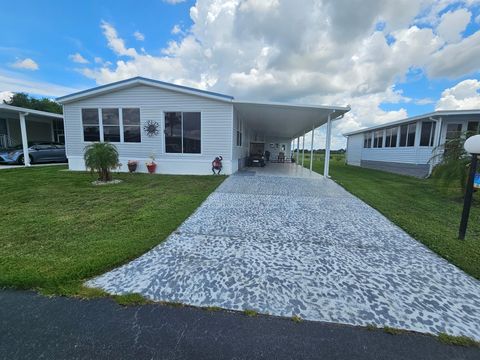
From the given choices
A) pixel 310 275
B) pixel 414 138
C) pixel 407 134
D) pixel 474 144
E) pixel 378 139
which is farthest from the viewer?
pixel 378 139

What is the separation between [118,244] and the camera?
126 inches

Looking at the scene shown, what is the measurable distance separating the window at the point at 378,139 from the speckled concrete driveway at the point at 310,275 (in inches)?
628

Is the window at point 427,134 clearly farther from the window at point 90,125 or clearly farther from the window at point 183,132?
the window at point 90,125

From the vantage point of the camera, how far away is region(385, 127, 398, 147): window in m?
15.3

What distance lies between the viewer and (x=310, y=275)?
2.61 meters

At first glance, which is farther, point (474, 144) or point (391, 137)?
point (391, 137)

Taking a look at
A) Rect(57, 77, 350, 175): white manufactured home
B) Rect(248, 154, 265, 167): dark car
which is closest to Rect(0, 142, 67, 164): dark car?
Rect(57, 77, 350, 175): white manufactured home

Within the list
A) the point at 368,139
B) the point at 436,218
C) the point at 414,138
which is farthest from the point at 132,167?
the point at 368,139

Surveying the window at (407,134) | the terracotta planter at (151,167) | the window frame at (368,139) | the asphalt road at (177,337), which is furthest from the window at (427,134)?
the terracotta planter at (151,167)

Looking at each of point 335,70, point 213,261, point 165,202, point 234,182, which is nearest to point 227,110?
point 234,182

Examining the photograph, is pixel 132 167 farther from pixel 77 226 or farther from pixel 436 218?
pixel 436 218

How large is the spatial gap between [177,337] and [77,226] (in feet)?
10.6

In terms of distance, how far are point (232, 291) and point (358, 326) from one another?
1.14 metres

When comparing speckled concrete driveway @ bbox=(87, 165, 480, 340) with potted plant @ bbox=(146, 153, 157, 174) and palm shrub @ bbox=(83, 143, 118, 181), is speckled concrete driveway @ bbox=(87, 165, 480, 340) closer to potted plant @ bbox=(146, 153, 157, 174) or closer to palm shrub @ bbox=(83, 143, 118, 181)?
palm shrub @ bbox=(83, 143, 118, 181)
